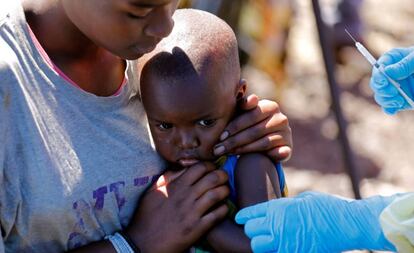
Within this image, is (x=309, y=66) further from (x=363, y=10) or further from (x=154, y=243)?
(x=154, y=243)

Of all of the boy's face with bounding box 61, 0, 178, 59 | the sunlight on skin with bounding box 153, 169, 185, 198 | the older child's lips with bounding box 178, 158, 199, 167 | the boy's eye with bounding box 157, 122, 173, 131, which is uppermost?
the boy's face with bounding box 61, 0, 178, 59

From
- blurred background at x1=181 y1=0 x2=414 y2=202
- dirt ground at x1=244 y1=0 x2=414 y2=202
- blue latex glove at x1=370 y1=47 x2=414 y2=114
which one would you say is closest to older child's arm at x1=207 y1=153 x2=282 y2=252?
blue latex glove at x1=370 y1=47 x2=414 y2=114

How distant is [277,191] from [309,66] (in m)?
3.22

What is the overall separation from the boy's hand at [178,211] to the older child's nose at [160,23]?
400 millimetres

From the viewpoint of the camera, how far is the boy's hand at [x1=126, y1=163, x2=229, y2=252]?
6.55 feet

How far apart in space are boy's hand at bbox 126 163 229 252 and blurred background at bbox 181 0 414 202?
5.05 ft

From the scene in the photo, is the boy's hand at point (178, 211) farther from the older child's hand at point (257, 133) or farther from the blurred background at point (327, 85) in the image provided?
the blurred background at point (327, 85)

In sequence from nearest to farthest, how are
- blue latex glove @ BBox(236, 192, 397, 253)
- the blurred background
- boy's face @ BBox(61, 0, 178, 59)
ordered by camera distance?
boy's face @ BBox(61, 0, 178, 59), blue latex glove @ BBox(236, 192, 397, 253), the blurred background

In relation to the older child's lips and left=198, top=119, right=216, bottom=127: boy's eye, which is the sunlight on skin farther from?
left=198, top=119, right=216, bottom=127: boy's eye

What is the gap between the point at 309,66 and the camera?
5.23 metres

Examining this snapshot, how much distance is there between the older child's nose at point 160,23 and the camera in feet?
5.71

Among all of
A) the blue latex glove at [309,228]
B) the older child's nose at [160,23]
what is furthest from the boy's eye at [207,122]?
the older child's nose at [160,23]

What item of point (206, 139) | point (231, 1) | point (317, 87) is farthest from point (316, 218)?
point (317, 87)

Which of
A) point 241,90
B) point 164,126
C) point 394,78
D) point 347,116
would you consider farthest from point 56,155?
point 347,116
